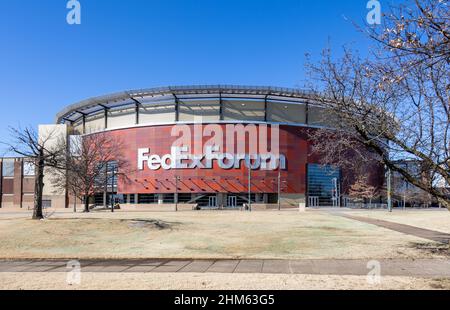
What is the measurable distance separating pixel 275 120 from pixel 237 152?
36.2ft

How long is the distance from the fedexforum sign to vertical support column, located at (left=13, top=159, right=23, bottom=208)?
39.3m

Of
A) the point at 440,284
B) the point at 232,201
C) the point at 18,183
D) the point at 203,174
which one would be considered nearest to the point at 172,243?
the point at 440,284

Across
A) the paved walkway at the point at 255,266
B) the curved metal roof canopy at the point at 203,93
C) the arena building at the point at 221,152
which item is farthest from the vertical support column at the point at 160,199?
the paved walkway at the point at 255,266

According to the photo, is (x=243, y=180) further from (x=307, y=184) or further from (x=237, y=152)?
(x=307, y=184)

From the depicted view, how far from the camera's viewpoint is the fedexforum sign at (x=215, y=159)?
81.7 meters

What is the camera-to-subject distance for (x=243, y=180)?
81938 millimetres

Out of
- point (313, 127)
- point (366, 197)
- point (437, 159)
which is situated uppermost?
point (313, 127)

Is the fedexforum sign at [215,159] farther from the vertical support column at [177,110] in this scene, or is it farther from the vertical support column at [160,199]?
the vertical support column at [177,110]

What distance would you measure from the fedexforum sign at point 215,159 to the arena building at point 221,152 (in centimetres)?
21

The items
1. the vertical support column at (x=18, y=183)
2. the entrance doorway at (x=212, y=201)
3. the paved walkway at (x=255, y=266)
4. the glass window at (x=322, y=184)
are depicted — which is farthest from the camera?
the vertical support column at (x=18, y=183)

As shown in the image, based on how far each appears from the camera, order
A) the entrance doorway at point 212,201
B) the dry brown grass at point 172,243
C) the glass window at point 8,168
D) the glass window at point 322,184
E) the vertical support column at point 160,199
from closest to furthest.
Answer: the dry brown grass at point 172,243 < the entrance doorway at point 212,201 < the vertical support column at point 160,199 < the glass window at point 322,184 < the glass window at point 8,168
